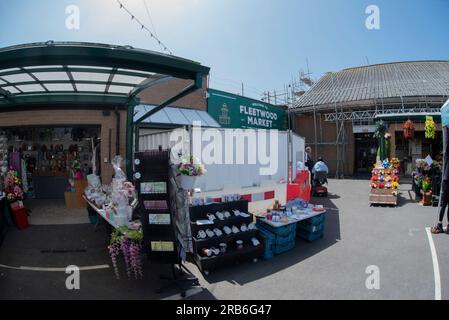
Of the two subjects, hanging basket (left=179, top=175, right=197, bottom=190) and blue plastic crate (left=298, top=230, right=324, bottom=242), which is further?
blue plastic crate (left=298, top=230, right=324, bottom=242)

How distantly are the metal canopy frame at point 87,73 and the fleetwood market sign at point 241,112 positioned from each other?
7296 millimetres

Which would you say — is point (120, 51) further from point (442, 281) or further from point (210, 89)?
point (210, 89)

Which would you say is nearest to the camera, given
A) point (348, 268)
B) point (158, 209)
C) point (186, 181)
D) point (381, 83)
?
point (158, 209)

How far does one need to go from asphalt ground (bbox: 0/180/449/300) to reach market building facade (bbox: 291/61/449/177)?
12150mm

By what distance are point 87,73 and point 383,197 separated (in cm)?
946

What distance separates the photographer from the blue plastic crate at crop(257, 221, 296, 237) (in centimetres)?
516

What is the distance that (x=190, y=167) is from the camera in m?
4.14

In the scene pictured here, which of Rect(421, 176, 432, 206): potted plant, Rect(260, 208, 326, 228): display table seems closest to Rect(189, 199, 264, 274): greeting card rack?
Rect(260, 208, 326, 228): display table

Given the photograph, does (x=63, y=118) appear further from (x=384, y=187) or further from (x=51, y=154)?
(x=384, y=187)

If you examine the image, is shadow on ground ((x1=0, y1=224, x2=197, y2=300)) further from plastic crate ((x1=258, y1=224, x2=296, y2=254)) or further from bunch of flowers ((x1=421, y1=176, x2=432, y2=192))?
bunch of flowers ((x1=421, y1=176, x2=432, y2=192))

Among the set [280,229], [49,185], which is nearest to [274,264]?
[280,229]

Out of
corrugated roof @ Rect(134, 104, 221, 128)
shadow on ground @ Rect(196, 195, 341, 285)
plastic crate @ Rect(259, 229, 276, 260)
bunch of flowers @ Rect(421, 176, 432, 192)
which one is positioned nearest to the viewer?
shadow on ground @ Rect(196, 195, 341, 285)

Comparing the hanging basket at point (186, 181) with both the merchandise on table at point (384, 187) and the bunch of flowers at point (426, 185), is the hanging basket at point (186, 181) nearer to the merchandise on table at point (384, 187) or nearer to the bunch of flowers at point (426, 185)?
the merchandise on table at point (384, 187)
